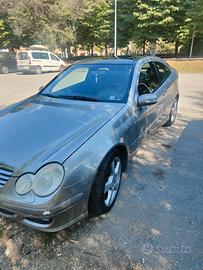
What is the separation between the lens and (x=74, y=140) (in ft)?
8.57

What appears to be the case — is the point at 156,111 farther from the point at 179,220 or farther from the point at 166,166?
the point at 179,220

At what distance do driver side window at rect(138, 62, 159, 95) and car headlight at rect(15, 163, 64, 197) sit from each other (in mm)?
1962

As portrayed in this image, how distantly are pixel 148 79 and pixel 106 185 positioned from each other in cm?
214

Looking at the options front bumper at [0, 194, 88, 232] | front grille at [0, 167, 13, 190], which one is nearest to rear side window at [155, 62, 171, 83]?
front bumper at [0, 194, 88, 232]

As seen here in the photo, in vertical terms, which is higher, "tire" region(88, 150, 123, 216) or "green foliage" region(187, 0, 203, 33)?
"green foliage" region(187, 0, 203, 33)

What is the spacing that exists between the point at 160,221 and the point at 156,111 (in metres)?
2.07

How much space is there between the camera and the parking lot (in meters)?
2.37

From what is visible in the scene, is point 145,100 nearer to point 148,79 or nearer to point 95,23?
point 148,79

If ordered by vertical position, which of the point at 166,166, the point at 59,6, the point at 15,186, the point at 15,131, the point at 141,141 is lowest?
the point at 166,166

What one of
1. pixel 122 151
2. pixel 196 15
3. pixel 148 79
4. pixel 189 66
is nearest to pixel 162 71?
pixel 148 79

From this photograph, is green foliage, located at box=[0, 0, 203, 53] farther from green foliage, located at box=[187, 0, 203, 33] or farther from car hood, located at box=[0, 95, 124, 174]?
car hood, located at box=[0, 95, 124, 174]

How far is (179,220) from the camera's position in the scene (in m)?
2.90

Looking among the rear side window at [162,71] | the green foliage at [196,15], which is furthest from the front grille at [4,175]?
the green foliage at [196,15]

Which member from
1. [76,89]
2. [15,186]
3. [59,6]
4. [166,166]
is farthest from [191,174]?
[59,6]
